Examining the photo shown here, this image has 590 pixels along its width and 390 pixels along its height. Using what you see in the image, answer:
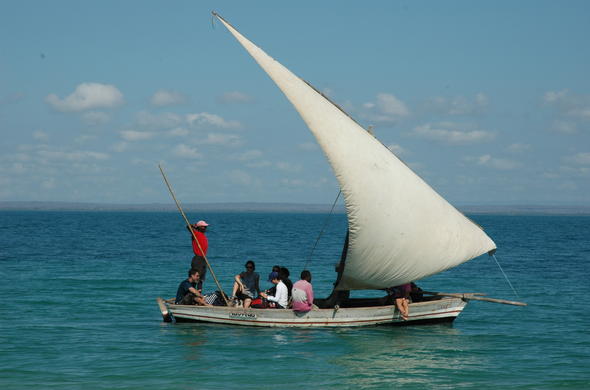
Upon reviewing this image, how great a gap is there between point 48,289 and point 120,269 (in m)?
9.76

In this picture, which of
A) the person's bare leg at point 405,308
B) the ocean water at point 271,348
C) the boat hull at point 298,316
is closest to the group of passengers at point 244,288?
the boat hull at point 298,316

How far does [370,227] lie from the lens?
68.7 feet

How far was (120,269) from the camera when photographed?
42938 mm

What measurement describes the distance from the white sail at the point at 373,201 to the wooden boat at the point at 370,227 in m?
0.03

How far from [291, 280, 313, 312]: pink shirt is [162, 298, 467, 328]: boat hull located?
252mm

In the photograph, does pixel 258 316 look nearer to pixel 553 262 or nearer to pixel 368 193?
pixel 368 193

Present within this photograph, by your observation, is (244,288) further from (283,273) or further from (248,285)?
(283,273)

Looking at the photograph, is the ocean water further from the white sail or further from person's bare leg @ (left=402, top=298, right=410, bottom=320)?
the white sail

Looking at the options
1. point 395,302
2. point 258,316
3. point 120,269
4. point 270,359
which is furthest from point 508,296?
point 120,269

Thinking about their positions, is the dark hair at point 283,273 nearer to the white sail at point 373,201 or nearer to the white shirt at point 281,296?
the white shirt at point 281,296

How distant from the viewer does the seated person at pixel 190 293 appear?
21.7m

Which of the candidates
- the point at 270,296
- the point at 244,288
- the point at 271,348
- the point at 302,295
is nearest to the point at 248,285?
the point at 244,288

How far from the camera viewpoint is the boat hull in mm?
21531

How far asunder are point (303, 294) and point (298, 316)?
0.81 m
